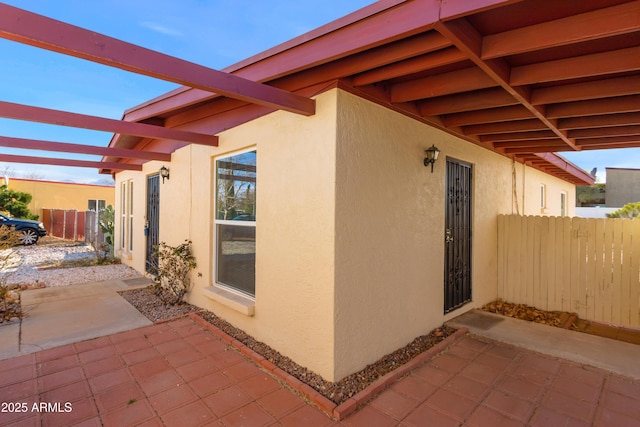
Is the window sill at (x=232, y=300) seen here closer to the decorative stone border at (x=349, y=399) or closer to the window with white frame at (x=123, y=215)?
the decorative stone border at (x=349, y=399)

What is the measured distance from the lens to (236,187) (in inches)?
177

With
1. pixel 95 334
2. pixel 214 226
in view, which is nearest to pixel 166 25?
pixel 214 226

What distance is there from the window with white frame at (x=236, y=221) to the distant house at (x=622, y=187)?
96.2ft

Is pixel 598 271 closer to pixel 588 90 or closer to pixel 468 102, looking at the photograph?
pixel 588 90

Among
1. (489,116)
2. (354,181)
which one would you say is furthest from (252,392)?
(489,116)

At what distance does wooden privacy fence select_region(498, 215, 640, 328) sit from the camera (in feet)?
16.6

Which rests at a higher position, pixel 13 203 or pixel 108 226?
pixel 13 203

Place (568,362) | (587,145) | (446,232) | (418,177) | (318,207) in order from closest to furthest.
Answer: (318,207), (568,362), (418,177), (446,232), (587,145)

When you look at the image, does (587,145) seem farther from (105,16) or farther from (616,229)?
(105,16)

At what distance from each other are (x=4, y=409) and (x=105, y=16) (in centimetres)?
560

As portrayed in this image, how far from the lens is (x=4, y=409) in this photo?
8.60ft

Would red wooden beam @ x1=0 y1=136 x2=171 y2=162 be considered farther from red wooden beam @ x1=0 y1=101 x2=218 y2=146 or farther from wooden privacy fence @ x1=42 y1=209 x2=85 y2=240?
wooden privacy fence @ x1=42 y1=209 x2=85 y2=240

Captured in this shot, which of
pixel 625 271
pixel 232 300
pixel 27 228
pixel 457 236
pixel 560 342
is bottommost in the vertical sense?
pixel 560 342

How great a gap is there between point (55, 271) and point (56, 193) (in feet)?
54.1
